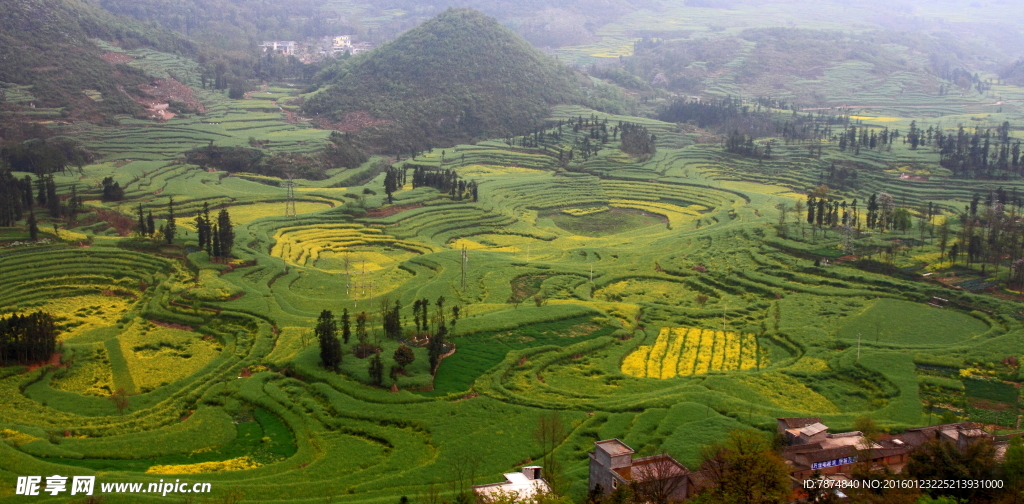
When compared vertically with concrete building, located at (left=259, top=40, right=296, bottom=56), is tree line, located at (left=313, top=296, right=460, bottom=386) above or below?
below

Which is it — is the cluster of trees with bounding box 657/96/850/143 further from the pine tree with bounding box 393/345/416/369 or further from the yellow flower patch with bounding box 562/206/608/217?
the pine tree with bounding box 393/345/416/369

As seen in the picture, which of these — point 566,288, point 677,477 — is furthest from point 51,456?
point 566,288

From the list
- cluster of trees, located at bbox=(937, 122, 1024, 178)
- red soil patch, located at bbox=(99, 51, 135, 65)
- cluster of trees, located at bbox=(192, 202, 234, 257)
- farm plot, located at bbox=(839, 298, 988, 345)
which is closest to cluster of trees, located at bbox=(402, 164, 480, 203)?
cluster of trees, located at bbox=(192, 202, 234, 257)

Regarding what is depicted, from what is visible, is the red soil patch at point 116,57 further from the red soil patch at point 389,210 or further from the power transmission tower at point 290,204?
the red soil patch at point 389,210

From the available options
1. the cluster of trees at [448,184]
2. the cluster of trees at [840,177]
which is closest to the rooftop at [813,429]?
the cluster of trees at [448,184]

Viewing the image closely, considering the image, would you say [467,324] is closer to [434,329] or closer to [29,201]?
[434,329]

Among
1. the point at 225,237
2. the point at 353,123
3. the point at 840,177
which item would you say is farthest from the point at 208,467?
the point at 353,123
